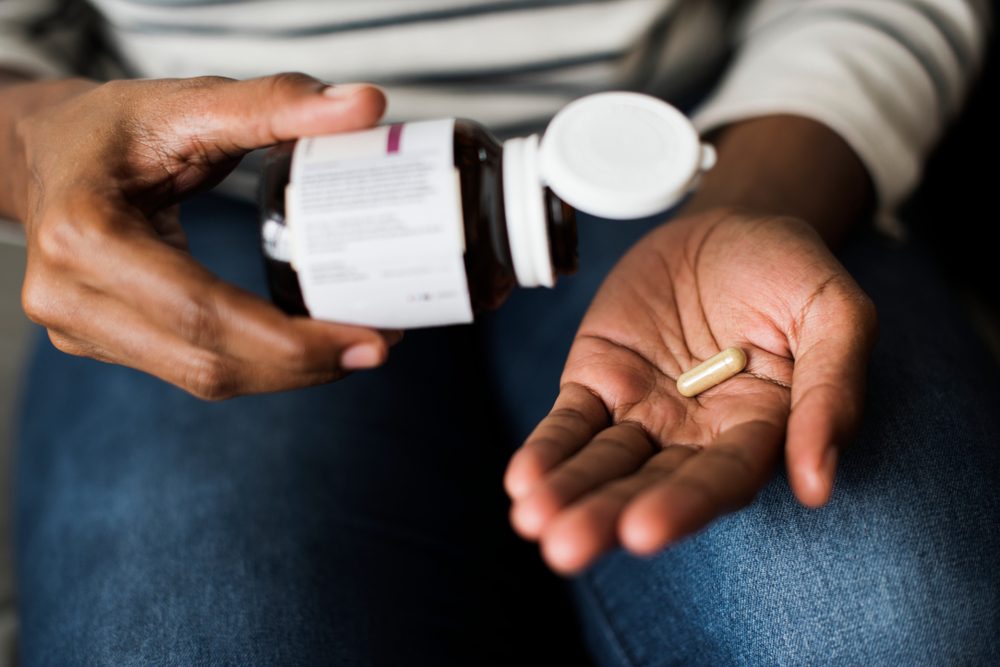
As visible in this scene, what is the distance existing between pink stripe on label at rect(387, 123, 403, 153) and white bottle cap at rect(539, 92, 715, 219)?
0.37ft

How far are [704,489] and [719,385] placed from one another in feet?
0.58

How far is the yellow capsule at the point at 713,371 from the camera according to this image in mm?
626

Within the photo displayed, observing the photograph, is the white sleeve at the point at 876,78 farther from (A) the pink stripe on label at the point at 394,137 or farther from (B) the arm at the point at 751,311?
(A) the pink stripe on label at the point at 394,137

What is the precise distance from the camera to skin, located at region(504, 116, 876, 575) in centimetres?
48

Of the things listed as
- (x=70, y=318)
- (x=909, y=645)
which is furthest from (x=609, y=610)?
(x=70, y=318)

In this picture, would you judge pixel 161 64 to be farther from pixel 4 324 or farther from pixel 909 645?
pixel 909 645

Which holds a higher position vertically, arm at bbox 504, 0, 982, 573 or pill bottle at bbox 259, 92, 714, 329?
pill bottle at bbox 259, 92, 714, 329

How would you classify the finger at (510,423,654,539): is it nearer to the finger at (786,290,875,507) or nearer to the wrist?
the finger at (786,290,875,507)

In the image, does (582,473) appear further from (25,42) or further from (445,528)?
(25,42)

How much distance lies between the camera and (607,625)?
2.52 feet

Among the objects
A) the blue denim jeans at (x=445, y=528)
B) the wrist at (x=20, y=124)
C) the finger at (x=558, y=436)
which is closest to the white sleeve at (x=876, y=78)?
the blue denim jeans at (x=445, y=528)

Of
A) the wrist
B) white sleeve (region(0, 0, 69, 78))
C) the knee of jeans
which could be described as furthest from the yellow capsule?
white sleeve (region(0, 0, 69, 78))

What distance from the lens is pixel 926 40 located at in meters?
0.89

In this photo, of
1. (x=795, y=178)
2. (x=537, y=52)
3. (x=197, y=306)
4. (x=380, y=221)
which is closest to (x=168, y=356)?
(x=197, y=306)
